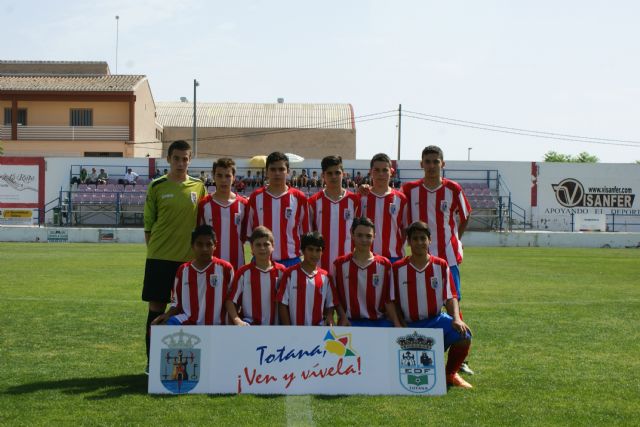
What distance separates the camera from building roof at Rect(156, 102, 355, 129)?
2076 inches

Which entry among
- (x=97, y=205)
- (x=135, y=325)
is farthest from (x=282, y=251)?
(x=97, y=205)

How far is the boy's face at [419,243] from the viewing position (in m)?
6.12

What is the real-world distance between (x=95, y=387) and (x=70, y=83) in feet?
141

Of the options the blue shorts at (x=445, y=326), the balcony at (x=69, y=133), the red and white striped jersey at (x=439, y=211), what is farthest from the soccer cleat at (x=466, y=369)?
the balcony at (x=69, y=133)

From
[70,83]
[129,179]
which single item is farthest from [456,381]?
[70,83]

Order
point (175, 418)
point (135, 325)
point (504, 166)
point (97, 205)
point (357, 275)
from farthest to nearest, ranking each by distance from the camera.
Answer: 1. point (504, 166)
2. point (97, 205)
3. point (135, 325)
4. point (357, 275)
5. point (175, 418)

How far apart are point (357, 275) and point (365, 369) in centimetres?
89

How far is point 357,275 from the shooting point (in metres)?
6.28

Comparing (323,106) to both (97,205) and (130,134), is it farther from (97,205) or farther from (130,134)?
(97,205)

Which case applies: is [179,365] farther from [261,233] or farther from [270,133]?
[270,133]

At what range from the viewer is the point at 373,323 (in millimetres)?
6270

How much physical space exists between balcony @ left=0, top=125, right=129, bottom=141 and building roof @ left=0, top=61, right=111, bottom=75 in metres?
7.57

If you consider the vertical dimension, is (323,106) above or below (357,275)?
above

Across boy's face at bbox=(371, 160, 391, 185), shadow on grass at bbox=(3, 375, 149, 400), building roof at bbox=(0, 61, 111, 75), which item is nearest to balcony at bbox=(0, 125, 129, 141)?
building roof at bbox=(0, 61, 111, 75)
